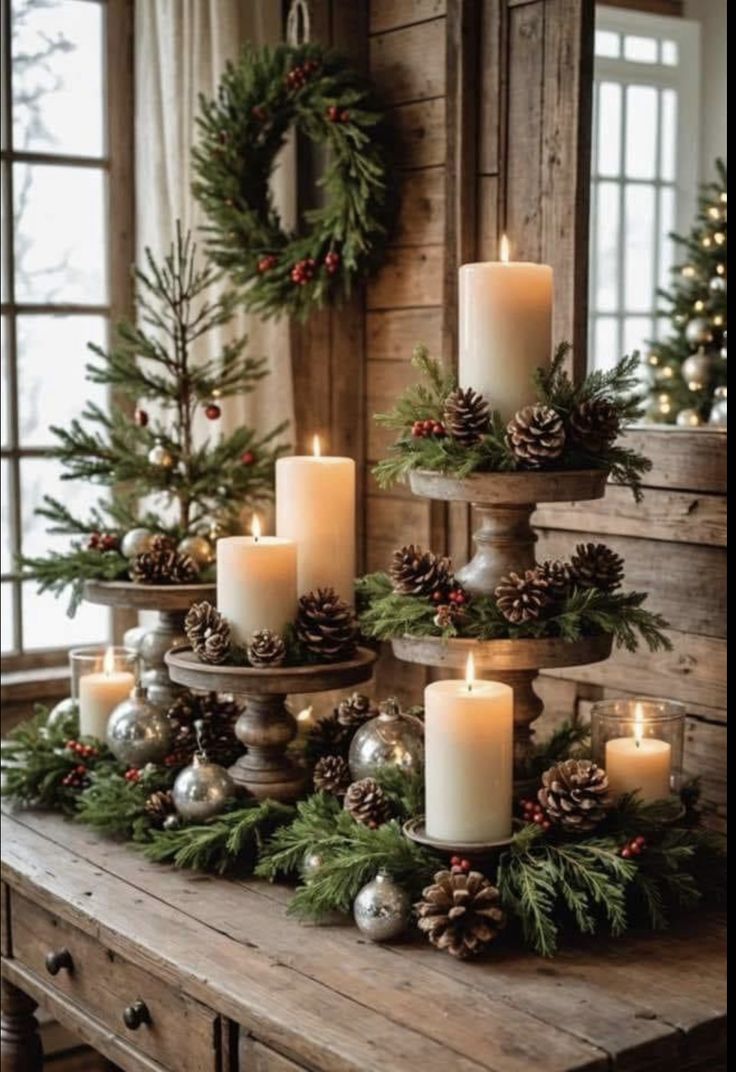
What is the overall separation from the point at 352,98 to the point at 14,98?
0.66 m

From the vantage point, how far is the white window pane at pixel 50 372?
9.59 ft

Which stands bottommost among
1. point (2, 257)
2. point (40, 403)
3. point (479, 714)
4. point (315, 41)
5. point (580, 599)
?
point (479, 714)

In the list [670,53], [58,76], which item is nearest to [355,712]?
[58,76]

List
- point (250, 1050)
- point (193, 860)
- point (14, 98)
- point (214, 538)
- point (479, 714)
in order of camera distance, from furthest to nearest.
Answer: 1. point (14, 98)
2. point (214, 538)
3. point (193, 860)
4. point (479, 714)
5. point (250, 1050)

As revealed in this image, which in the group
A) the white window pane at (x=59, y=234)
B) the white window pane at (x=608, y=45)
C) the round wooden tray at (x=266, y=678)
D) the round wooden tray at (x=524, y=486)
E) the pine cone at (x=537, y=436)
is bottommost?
the round wooden tray at (x=266, y=678)

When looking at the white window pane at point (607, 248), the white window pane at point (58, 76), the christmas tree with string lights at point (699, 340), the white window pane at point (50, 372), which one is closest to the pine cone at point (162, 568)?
the white window pane at point (50, 372)

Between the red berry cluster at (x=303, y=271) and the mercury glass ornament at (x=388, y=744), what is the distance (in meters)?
0.88

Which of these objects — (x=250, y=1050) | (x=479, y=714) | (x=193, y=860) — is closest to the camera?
(x=250, y=1050)

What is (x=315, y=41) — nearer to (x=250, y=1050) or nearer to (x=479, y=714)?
(x=479, y=714)

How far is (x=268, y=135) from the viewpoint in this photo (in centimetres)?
268

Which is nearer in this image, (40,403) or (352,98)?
(352,98)

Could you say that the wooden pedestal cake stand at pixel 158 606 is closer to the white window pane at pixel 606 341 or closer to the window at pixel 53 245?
the window at pixel 53 245
